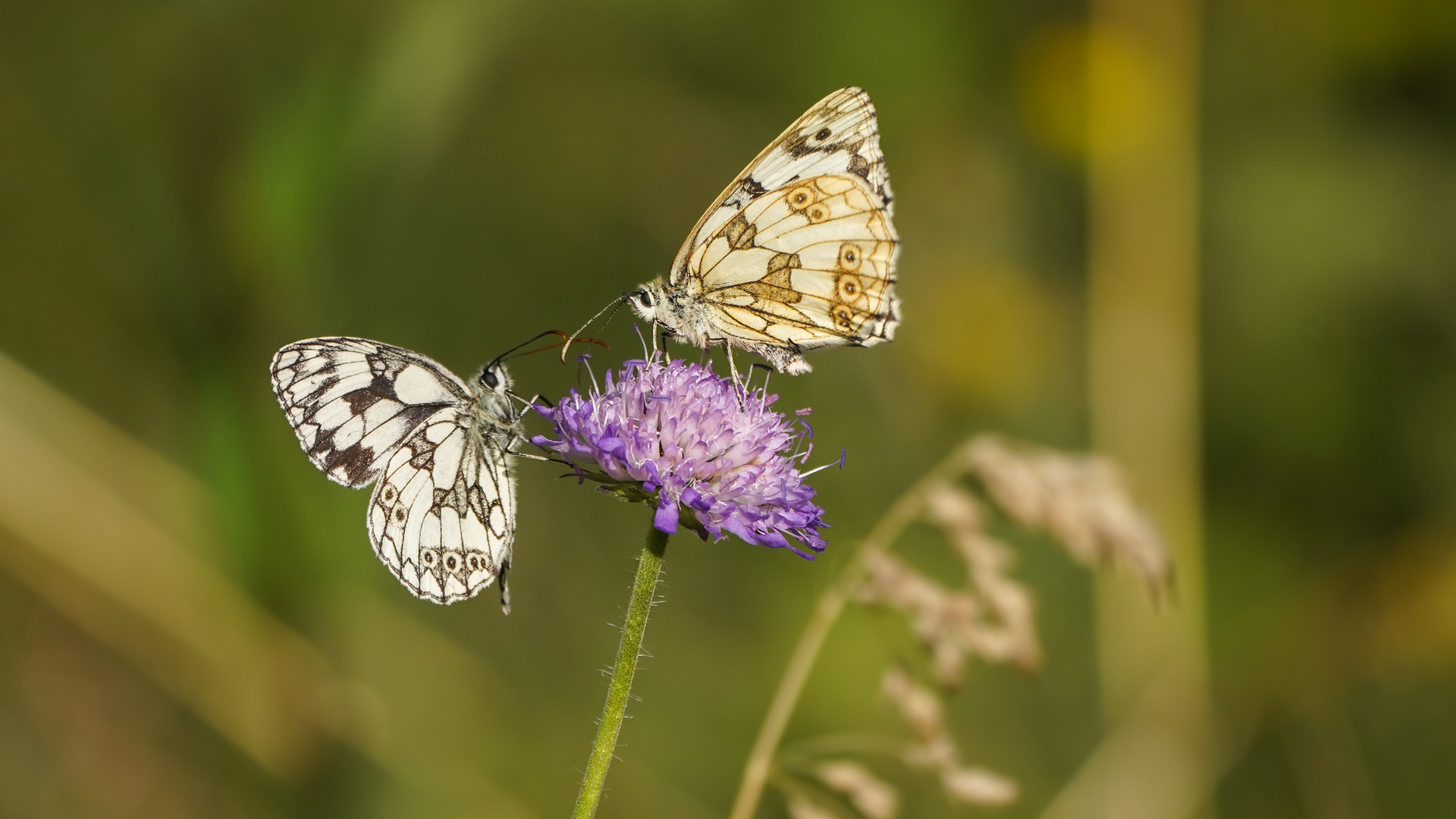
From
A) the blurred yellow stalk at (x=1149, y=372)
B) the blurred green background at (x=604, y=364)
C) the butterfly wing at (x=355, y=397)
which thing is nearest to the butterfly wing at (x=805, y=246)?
the butterfly wing at (x=355, y=397)

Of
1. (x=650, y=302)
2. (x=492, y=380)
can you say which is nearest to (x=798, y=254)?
(x=650, y=302)

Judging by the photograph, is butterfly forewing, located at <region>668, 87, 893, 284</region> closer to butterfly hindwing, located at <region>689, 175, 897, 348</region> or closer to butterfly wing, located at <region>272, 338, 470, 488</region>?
butterfly hindwing, located at <region>689, 175, 897, 348</region>

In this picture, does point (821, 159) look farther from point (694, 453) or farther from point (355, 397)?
point (355, 397)

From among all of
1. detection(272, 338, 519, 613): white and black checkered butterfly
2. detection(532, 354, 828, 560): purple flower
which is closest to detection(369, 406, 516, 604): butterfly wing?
detection(272, 338, 519, 613): white and black checkered butterfly

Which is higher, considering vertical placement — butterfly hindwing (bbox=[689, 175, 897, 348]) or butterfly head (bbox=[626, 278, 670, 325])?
butterfly hindwing (bbox=[689, 175, 897, 348])

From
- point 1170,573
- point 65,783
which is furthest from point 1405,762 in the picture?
point 65,783

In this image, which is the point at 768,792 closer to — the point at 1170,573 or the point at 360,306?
the point at 1170,573
